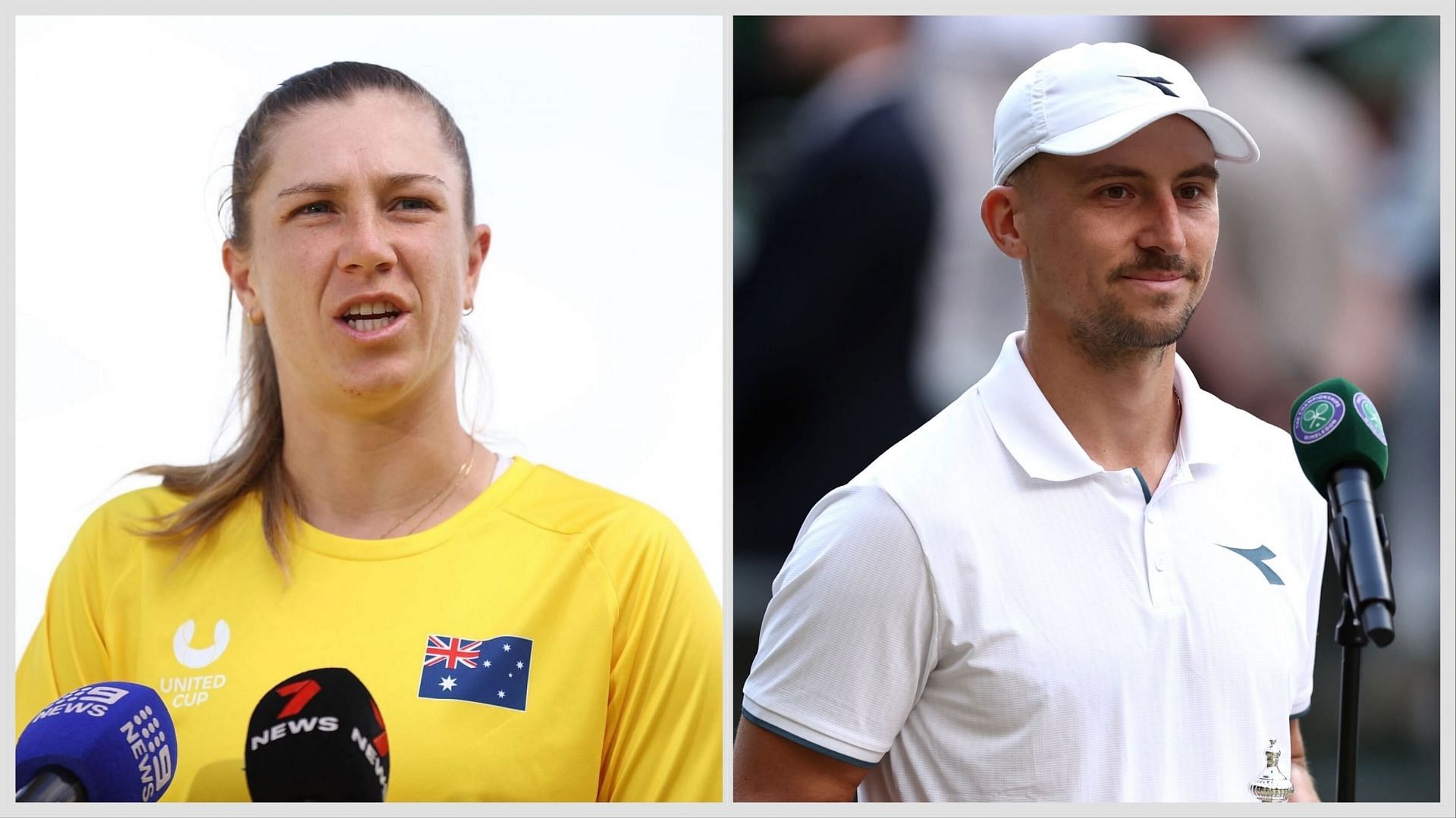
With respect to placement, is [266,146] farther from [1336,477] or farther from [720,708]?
[1336,477]

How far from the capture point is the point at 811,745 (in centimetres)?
216

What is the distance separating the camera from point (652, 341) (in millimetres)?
2645

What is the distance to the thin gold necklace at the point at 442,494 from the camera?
256 cm

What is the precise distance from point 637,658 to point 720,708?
162mm

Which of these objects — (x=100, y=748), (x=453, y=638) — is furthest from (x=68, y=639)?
(x=453, y=638)

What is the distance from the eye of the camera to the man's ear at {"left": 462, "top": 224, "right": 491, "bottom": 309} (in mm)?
2600

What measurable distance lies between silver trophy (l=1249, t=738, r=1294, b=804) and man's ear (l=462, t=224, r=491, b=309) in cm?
141

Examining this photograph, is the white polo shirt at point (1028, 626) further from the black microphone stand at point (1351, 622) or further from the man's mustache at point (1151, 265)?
the black microphone stand at point (1351, 622)

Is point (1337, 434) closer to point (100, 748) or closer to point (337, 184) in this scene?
point (337, 184)

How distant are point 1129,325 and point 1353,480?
1.48 ft

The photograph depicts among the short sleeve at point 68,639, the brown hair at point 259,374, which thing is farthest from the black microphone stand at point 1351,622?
the short sleeve at point 68,639

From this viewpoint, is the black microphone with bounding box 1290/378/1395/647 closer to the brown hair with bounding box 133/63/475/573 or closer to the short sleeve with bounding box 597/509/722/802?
the short sleeve with bounding box 597/509/722/802

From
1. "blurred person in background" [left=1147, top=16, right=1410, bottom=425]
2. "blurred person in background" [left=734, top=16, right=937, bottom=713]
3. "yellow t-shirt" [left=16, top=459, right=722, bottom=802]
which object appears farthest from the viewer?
"blurred person in background" [left=1147, top=16, right=1410, bottom=425]

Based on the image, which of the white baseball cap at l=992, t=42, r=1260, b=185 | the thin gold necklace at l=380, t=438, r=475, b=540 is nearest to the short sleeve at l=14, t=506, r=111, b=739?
the thin gold necklace at l=380, t=438, r=475, b=540
